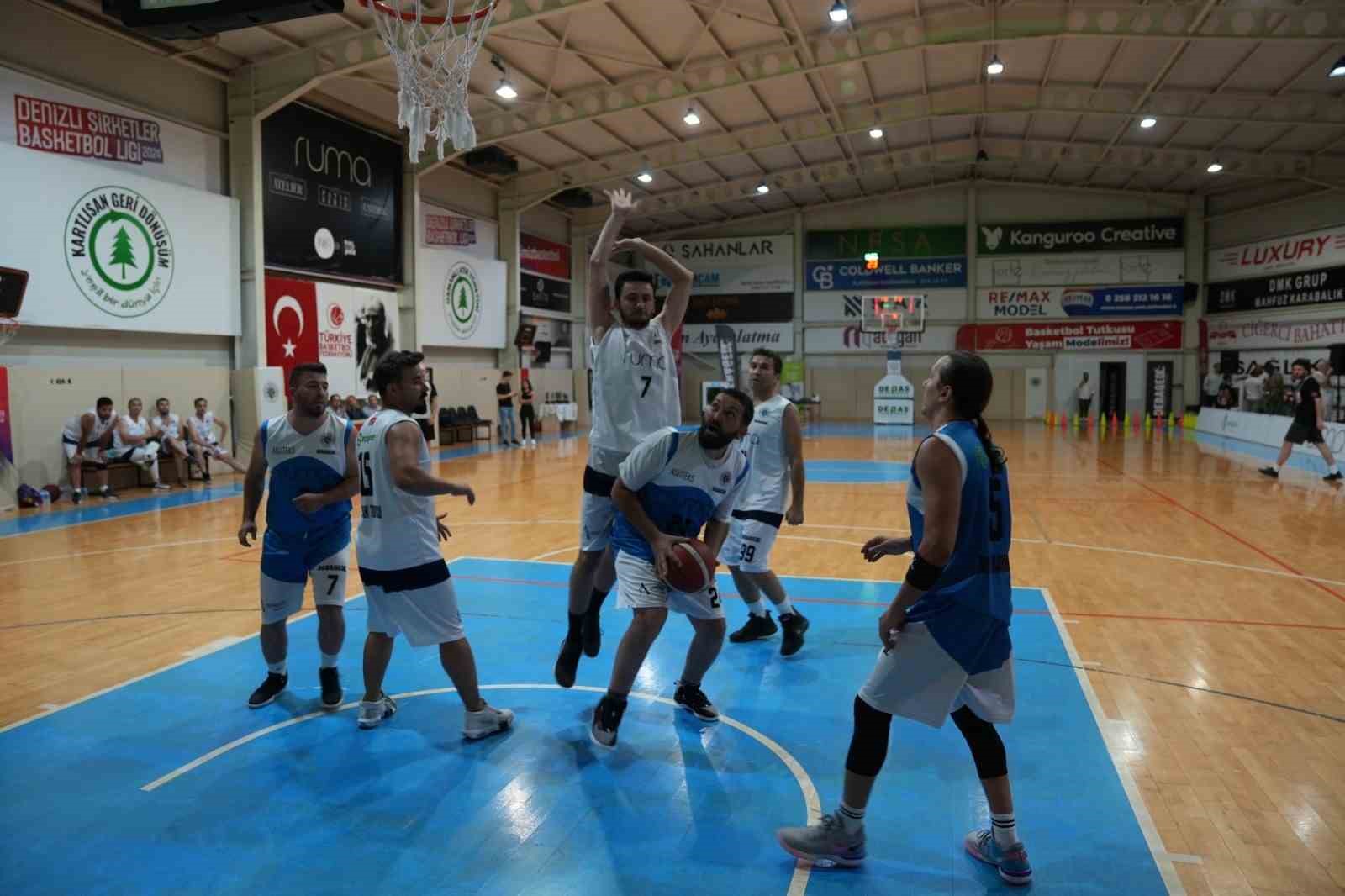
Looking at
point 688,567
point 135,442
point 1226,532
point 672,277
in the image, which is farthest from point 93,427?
point 1226,532

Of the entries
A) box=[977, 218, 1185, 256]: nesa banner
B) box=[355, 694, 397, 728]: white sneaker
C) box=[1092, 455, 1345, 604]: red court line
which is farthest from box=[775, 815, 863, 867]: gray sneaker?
box=[977, 218, 1185, 256]: nesa banner

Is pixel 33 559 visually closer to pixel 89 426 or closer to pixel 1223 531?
pixel 89 426

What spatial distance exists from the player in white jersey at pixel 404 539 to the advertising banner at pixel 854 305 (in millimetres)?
27381

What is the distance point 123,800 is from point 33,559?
5982 millimetres

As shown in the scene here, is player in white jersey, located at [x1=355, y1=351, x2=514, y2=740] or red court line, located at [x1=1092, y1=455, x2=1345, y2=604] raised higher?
player in white jersey, located at [x1=355, y1=351, x2=514, y2=740]

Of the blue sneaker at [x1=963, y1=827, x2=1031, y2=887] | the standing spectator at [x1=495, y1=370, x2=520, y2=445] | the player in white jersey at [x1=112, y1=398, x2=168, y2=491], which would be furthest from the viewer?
the standing spectator at [x1=495, y1=370, x2=520, y2=445]

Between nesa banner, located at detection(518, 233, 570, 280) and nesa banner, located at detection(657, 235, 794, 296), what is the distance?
4.54 m

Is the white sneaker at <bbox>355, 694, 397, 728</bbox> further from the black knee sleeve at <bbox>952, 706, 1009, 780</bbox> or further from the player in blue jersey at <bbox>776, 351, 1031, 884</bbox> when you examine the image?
the black knee sleeve at <bbox>952, 706, 1009, 780</bbox>

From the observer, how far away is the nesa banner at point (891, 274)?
30156 mm

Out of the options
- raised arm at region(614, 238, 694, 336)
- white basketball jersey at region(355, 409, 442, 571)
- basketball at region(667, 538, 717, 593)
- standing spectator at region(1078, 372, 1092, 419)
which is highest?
raised arm at region(614, 238, 694, 336)

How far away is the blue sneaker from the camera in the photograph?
292 centimetres

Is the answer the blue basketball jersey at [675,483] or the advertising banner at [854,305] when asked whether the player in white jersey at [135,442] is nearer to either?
the blue basketball jersey at [675,483]

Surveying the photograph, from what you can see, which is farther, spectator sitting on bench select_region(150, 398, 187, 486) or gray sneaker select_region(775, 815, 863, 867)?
spectator sitting on bench select_region(150, 398, 187, 486)

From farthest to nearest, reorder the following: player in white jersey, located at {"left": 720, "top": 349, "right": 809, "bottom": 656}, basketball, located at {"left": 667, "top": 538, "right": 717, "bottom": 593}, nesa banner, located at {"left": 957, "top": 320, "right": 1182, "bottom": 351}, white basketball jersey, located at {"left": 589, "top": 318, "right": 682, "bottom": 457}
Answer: nesa banner, located at {"left": 957, "top": 320, "right": 1182, "bottom": 351}, player in white jersey, located at {"left": 720, "top": 349, "right": 809, "bottom": 656}, white basketball jersey, located at {"left": 589, "top": 318, "right": 682, "bottom": 457}, basketball, located at {"left": 667, "top": 538, "right": 717, "bottom": 593}
